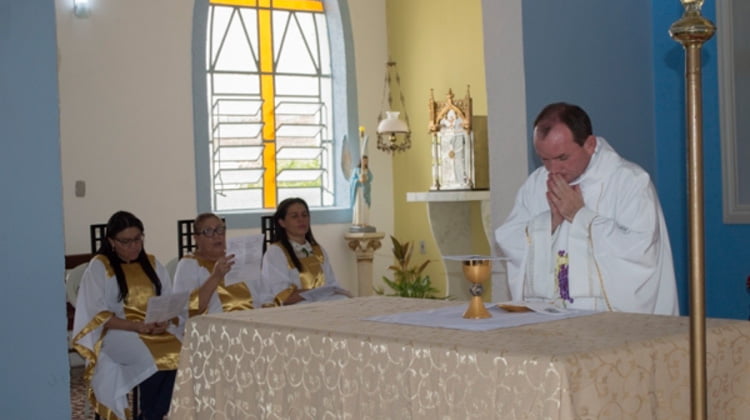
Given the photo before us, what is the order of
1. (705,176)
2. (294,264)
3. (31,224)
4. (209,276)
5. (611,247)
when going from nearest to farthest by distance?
(611,247), (31,224), (705,176), (209,276), (294,264)

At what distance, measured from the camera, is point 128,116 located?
992 cm

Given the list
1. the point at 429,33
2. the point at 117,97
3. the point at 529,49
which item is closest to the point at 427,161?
the point at 429,33

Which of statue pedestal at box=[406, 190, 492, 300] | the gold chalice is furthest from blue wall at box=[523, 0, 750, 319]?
statue pedestal at box=[406, 190, 492, 300]

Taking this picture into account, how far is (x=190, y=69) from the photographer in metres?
10.3

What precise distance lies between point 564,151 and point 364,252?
7534mm

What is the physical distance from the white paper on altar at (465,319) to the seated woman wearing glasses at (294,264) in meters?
2.79

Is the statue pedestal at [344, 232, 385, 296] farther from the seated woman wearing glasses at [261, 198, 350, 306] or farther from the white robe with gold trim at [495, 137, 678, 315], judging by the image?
the white robe with gold trim at [495, 137, 678, 315]

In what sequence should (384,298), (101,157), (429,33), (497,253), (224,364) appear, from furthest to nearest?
(429,33)
(101,157)
(497,253)
(384,298)
(224,364)

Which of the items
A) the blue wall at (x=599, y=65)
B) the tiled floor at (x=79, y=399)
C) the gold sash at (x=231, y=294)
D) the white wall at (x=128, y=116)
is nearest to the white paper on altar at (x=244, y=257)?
the gold sash at (x=231, y=294)

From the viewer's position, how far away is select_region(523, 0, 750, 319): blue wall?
17.9ft

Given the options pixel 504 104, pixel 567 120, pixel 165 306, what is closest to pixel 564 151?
pixel 567 120

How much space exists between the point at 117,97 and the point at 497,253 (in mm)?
5858

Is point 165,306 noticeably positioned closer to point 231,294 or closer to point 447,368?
point 231,294

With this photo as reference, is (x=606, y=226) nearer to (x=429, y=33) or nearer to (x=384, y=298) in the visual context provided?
(x=384, y=298)
